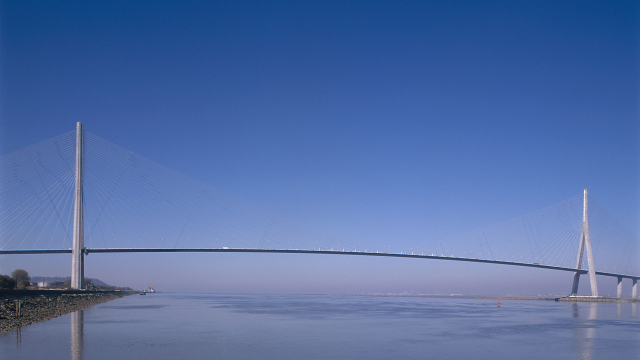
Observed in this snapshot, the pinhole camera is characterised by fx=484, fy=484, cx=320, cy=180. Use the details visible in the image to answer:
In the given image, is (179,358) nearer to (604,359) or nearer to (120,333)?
(120,333)

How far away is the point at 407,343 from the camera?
51.1 feet

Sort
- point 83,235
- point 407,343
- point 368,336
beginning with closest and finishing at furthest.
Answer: point 407,343 < point 368,336 < point 83,235

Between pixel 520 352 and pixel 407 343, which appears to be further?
pixel 407 343

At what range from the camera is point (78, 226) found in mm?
35531

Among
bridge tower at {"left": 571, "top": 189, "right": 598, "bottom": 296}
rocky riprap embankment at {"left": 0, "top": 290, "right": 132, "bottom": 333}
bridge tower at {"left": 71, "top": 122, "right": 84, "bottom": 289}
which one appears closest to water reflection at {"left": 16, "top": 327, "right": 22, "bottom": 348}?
rocky riprap embankment at {"left": 0, "top": 290, "right": 132, "bottom": 333}

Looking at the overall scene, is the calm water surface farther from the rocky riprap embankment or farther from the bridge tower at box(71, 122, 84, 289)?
the bridge tower at box(71, 122, 84, 289)

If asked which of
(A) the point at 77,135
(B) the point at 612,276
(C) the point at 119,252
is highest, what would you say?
(A) the point at 77,135

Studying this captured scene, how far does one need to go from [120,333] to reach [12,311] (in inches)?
353

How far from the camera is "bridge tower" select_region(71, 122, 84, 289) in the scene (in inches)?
1394

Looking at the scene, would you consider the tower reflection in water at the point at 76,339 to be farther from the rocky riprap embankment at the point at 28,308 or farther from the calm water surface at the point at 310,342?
the rocky riprap embankment at the point at 28,308

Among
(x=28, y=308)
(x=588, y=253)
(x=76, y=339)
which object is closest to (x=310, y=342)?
(x=76, y=339)

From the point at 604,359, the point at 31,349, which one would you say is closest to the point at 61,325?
the point at 31,349

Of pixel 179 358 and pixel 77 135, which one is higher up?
pixel 77 135

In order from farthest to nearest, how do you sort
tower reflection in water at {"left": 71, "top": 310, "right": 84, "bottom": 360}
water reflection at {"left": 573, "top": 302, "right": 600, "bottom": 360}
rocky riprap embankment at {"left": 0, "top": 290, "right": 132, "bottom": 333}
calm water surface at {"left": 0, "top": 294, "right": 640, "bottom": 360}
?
1. rocky riprap embankment at {"left": 0, "top": 290, "right": 132, "bottom": 333}
2. water reflection at {"left": 573, "top": 302, "right": 600, "bottom": 360}
3. calm water surface at {"left": 0, "top": 294, "right": 640, "bottom": 360}
4. tower reflection in water at {"left": 71, "top": 310, "right": 84, "bottom": 360}
